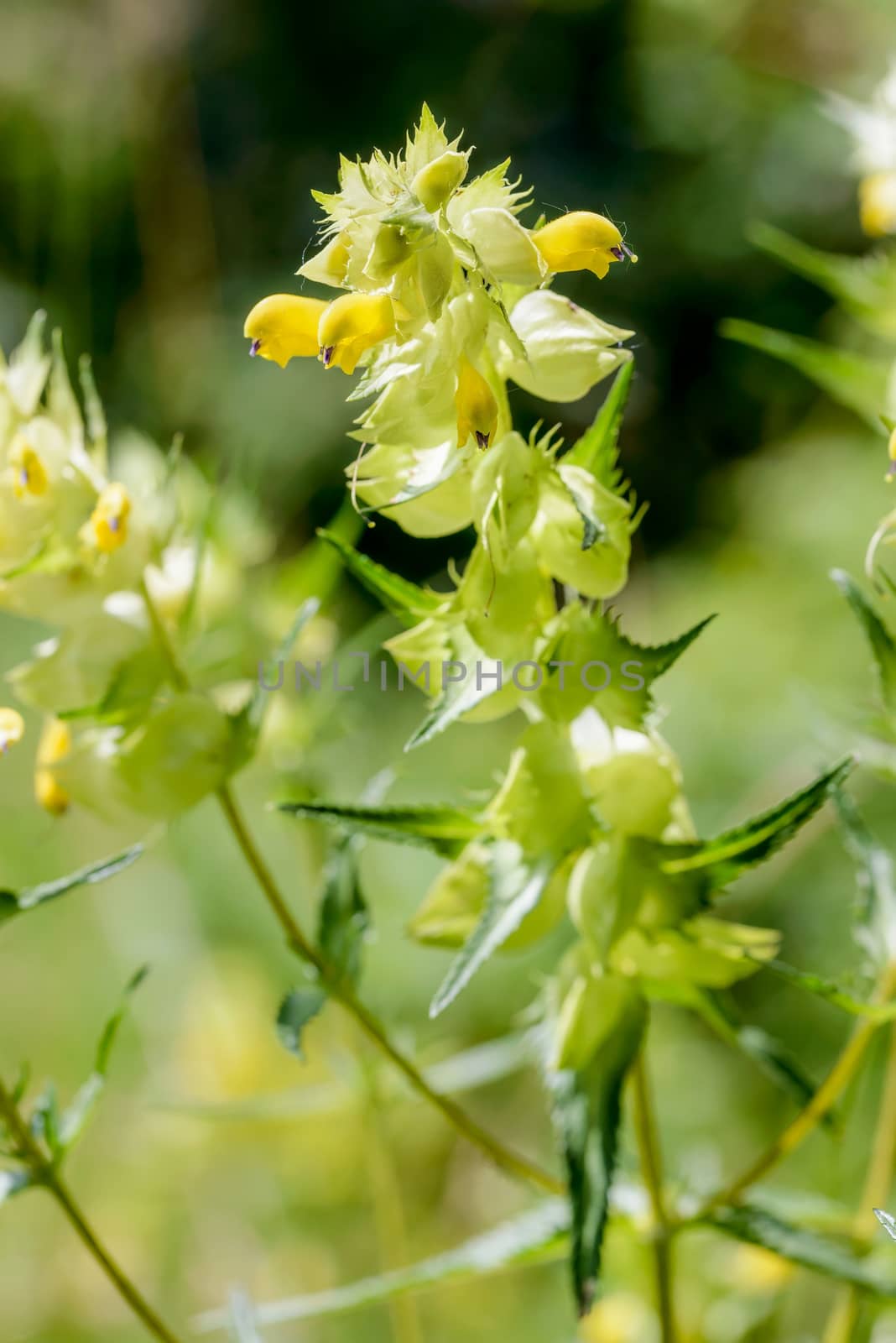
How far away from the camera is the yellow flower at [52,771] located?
557 mm

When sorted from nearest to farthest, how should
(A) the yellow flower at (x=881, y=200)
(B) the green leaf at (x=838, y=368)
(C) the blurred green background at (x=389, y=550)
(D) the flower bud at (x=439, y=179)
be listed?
(D) the flower bud at (x=439, y=179) < (B) the green leaf at (x=838, y=368) < (A) the yellow flower at (x=881, y=200) < (C) the blurred green background at (x=389, y=550)

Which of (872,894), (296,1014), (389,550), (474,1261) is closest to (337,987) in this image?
(296,1014)

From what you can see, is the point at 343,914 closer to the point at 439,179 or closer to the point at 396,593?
the point at 396,593

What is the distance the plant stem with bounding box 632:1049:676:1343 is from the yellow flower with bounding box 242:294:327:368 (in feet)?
0.96

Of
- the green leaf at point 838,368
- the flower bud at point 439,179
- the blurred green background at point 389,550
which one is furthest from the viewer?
the blurred green background at point 389,550

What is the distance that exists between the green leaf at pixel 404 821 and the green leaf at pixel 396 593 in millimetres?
69

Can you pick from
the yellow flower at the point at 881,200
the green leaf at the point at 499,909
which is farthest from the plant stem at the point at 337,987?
the yellow flower at the point at 881,200

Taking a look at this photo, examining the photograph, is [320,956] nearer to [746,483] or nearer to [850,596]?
[850,596]

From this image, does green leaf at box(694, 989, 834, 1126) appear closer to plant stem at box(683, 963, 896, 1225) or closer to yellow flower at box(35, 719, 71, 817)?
plant stem at box(683, 963, 896, 1225)

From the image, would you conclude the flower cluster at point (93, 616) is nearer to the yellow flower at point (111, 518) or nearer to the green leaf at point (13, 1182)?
the yellow flower at point (111, 518)

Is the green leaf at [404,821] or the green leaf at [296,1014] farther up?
the green leaf at [404,821]

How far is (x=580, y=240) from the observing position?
0.40 m

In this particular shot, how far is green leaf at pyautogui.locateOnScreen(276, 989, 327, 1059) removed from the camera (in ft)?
1.68

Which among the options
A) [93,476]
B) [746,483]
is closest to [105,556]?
[93,476]
